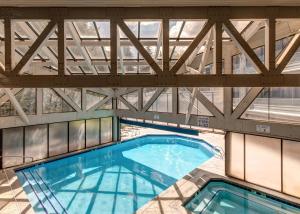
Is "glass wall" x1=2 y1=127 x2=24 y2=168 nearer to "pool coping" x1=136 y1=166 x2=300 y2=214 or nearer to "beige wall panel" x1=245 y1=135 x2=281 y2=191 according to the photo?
"pool coping" x1=136 y1=166 x2=300 y2=214

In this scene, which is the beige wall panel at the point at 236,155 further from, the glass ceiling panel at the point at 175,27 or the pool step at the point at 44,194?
the pool step at the point at 44,194

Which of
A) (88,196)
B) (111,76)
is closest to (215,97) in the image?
(88,196)

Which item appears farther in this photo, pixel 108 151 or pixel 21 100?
pixel 108 151

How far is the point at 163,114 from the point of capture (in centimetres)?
1438

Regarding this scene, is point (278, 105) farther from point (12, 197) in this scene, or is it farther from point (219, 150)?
point (12, 197)

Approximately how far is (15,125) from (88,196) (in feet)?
22.5

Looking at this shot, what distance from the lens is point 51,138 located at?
15.2 meters

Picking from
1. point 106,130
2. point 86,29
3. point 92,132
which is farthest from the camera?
point 106,130

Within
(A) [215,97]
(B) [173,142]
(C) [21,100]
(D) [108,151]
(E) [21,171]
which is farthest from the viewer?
(B) [173,142]

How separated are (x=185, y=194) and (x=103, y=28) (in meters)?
7.62

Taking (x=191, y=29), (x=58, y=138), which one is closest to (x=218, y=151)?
(x=191, y=29)

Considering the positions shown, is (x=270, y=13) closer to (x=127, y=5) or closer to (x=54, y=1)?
(x=127, y=5)

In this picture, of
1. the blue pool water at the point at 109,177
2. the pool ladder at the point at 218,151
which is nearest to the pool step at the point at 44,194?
the blue pool water at the point at 109,177

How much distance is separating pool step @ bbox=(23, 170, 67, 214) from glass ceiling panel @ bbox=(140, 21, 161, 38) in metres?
7.76
